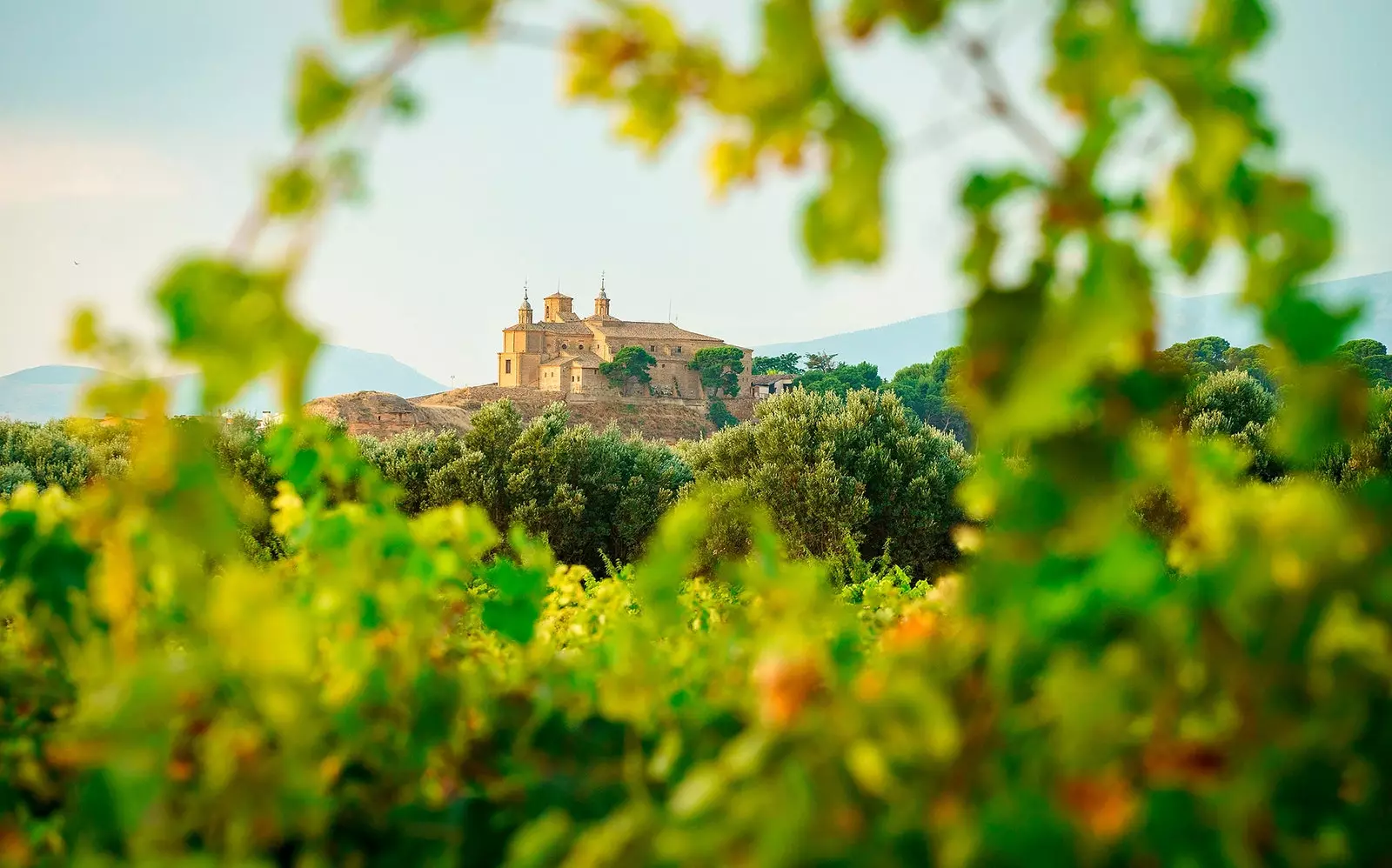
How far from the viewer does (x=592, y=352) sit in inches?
3925

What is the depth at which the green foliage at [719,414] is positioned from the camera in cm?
9297

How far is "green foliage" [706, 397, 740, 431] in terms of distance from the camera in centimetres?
9297

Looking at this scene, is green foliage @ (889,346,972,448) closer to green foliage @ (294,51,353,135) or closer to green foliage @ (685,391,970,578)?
green foliage @ (685,391,970,578)

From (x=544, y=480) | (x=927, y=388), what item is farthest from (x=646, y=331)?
(x=544, y=480)

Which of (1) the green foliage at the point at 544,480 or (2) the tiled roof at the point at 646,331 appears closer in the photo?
(1) the green foliage at the point at 544,480

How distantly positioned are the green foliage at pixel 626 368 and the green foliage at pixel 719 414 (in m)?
6.04

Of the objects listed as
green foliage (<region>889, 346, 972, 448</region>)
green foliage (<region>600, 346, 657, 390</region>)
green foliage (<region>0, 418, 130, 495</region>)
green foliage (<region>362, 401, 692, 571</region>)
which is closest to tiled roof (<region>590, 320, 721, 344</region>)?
green foliage (<region>600, 346, 657, 390</region>)

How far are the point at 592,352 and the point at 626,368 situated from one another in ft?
24.8

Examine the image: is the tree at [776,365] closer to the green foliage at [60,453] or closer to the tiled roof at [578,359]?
the tiled roof at [578,359]

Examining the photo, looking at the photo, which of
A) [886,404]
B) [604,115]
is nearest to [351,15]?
[604,115]

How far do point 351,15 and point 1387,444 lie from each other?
22.1 metres

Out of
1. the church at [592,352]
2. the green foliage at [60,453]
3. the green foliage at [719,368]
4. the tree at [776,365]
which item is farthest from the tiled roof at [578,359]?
the green foliage at [60,453]

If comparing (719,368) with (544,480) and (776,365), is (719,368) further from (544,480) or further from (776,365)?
(544,480)

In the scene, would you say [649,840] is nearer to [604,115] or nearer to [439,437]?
[604,115]
